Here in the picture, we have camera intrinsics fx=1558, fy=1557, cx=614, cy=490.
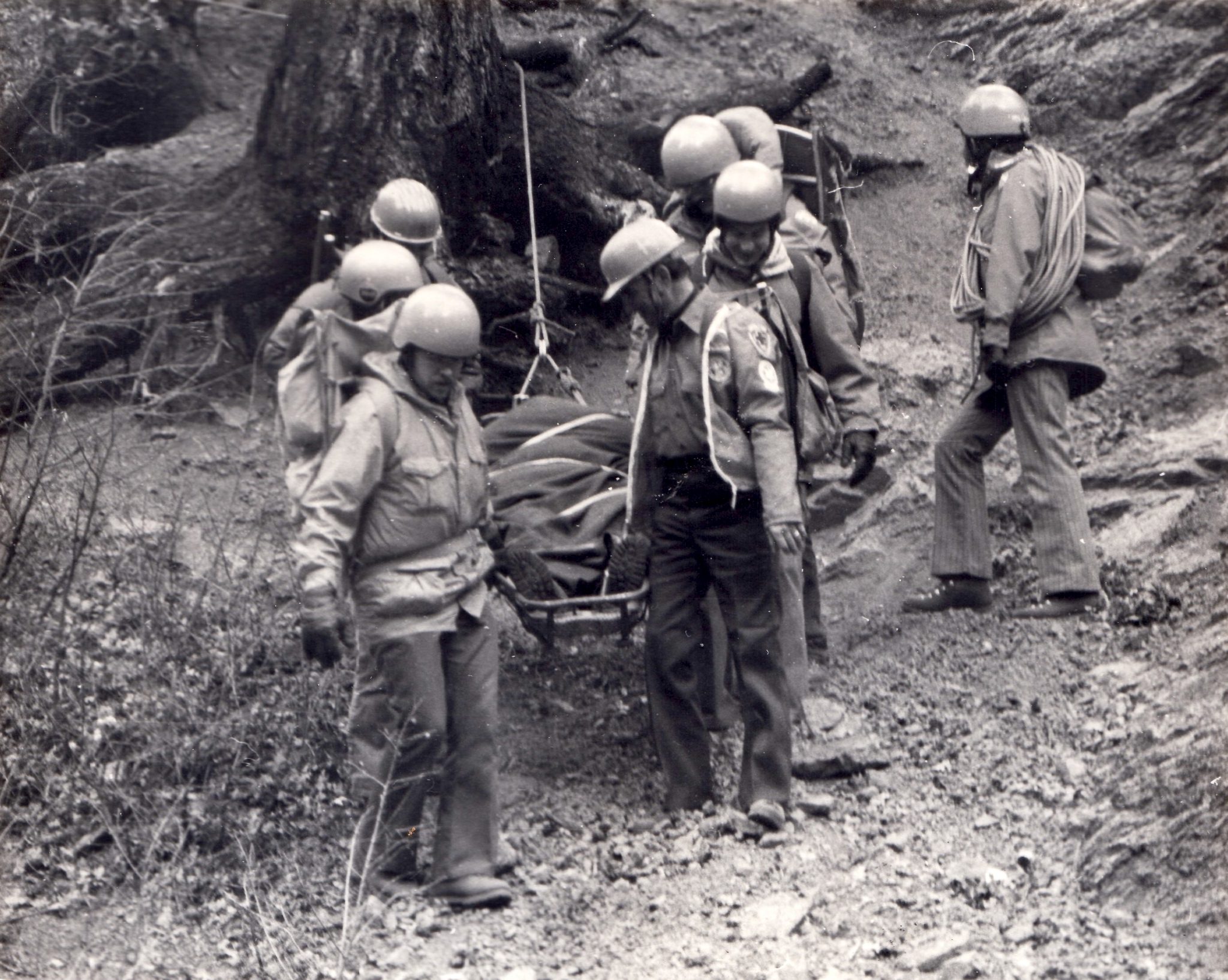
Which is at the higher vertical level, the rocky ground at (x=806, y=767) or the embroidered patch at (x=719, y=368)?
the embroidered patch at (x=719, y=368)

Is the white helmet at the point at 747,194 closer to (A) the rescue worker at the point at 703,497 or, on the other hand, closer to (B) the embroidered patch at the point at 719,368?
(A) the rescue worker at the point at 703,497

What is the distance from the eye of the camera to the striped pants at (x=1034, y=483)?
6262 mm

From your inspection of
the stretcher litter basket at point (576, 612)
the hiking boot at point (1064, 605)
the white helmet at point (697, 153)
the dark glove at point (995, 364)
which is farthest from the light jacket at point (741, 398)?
the hiking boot at point (1064, 605)

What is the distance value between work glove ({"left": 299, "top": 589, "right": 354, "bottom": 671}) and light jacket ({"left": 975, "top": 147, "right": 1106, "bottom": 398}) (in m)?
2.99

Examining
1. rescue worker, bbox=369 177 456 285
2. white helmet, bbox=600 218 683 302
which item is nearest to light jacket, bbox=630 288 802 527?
white helmet, bbox=600 218 683 302

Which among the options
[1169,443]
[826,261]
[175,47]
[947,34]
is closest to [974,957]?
[826,261]

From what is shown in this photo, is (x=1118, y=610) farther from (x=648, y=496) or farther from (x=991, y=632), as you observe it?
(x=648, y=496)

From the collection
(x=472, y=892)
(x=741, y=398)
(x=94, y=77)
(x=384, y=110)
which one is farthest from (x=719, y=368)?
(x=94, y=77)

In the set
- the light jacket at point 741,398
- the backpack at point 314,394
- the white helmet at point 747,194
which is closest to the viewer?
the backpack at point 314,394

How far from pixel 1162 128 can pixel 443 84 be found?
4594 millimetres

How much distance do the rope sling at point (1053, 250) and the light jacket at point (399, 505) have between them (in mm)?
2490

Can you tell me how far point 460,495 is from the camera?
4.94m

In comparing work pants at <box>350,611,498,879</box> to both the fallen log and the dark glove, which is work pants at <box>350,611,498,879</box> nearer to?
the dark glove

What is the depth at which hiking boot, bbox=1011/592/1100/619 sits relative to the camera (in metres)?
6.35
